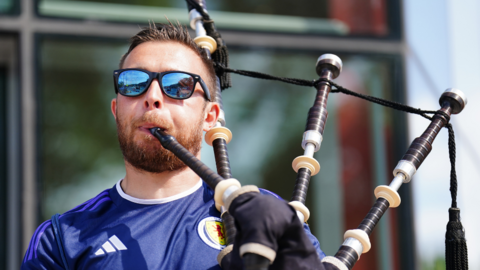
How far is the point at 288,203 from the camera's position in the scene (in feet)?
4.83

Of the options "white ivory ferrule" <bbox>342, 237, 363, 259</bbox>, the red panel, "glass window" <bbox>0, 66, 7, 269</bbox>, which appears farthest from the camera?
the red panel

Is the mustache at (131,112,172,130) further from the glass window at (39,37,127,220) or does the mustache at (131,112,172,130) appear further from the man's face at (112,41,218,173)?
the glass window at (39,37,127,220)

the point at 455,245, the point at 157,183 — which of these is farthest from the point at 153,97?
the point at 455,245

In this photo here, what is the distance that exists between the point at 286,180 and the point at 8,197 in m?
2.07

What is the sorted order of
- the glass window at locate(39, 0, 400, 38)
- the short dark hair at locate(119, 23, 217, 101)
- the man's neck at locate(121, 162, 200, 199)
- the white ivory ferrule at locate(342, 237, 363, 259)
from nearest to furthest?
the white ivory ferrule at locate(342, 237, 363, 259), the man's neck at locate(121, 162, 200, 199), the short dark hair at locate(119, 23, 217, 101), the glass window at locate(39, 0, 400, 38)

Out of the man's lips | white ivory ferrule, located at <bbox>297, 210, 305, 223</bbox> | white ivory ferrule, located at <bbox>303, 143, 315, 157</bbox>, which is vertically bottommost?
white ivory ferrule, located at <bbox>297, 210, 305, 223</bbox>

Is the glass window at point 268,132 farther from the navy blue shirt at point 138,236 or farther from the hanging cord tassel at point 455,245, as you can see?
the hanging cord tassel at point 455,245

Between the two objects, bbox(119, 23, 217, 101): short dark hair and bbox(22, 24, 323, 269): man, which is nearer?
bbox(22, 24, 323, 269): man

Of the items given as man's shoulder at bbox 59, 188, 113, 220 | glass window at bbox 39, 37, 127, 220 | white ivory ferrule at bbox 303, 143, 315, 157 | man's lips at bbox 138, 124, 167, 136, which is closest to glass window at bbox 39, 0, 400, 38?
glass window at bbox 39, 37, 127, 220

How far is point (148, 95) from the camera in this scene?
1.97 meters

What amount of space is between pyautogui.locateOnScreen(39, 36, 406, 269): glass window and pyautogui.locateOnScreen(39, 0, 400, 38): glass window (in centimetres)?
24

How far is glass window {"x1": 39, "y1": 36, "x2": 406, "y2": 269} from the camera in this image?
14.0ft

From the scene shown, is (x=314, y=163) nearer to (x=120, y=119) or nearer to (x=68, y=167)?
(x=120, y=119)

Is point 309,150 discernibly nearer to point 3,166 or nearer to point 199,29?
point 199,29
